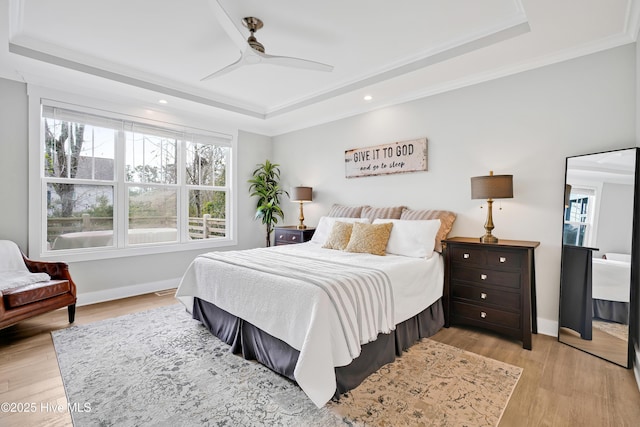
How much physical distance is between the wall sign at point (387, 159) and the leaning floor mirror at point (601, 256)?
1.47 m

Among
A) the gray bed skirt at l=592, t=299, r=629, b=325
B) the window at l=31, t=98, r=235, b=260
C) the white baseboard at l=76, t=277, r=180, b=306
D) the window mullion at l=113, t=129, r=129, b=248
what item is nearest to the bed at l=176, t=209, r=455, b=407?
the gray bed skirt at l=592, t=299, r=629, b=325

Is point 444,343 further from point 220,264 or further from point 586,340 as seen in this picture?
point 220,264

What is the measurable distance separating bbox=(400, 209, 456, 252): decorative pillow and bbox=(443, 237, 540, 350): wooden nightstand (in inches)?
4.1

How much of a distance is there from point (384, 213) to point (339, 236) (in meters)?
A: 0.73

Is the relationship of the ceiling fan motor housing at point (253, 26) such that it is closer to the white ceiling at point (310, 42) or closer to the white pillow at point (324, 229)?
the white ceiling at point (310, 42)

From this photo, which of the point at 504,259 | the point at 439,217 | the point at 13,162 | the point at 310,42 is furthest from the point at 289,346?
the point at 13,162

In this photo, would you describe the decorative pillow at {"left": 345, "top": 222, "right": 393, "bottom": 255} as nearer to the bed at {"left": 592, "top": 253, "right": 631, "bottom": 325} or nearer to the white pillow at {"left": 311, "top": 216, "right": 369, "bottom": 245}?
the white pillow at {"left": 311, "top": 216, "right": 369, "bottom": 245}

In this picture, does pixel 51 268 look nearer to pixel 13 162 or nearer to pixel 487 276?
pixel 13 162

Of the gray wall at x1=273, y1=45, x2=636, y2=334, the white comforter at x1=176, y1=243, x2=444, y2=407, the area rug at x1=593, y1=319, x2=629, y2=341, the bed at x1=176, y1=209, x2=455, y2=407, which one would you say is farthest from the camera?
the gray wall at x1=273, y1=45, x2=636, y2=334

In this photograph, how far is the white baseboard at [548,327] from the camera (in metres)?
2.89

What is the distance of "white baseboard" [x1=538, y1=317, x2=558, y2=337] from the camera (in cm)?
289

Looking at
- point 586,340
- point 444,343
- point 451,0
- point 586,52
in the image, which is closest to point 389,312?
point 444,343

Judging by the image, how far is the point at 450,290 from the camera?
3.10 meters

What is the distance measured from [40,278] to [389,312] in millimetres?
3292
